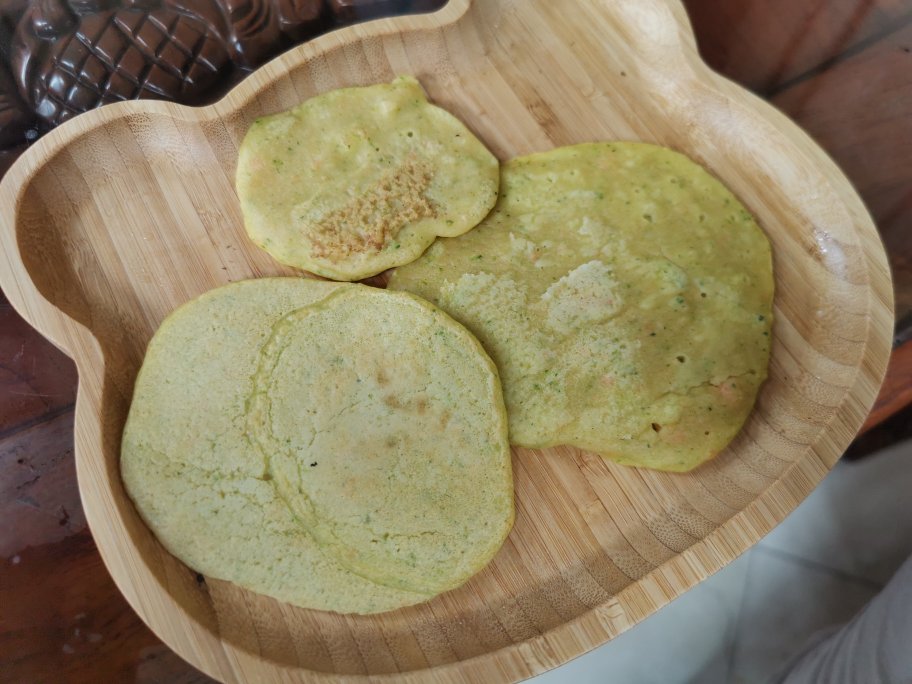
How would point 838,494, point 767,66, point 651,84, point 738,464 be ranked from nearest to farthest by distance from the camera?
point 738,464
point 651,84
point 767,66
point 838,494

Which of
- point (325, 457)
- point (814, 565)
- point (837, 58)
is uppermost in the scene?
point (837, 58)

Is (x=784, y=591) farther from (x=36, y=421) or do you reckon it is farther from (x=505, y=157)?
(x=36, y=421)

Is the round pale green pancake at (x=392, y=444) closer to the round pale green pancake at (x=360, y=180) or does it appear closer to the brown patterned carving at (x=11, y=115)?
the round pale green pancake at (x=360, y=180)

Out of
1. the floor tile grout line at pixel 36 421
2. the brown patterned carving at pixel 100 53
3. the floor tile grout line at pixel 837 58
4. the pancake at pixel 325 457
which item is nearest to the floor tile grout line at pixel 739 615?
the pancake at pixel 325 457

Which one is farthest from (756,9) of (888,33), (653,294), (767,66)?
(653,294)

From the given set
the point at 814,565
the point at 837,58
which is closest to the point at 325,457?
the point at 814,565

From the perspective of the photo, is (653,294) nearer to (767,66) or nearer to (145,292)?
(767,66)
